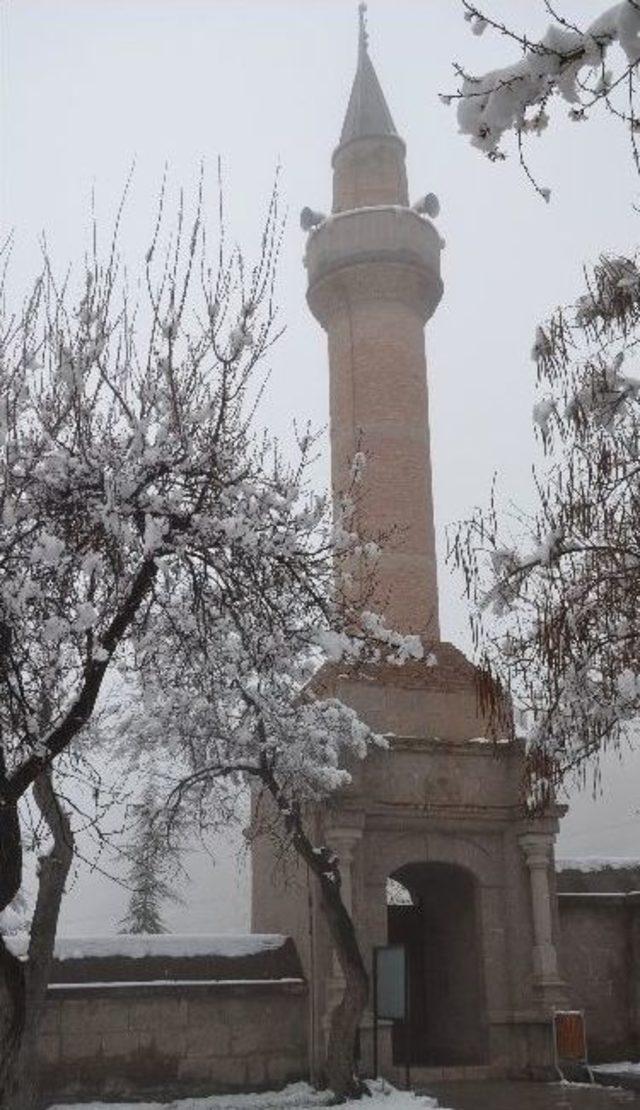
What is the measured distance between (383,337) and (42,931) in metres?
15.1

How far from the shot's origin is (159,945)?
19.1 metres

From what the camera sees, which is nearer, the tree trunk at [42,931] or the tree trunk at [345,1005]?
the tree trunk at [42,931]

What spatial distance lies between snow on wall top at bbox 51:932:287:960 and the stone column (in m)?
4.51

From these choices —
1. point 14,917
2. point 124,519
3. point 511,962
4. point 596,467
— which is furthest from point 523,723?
point 511,962

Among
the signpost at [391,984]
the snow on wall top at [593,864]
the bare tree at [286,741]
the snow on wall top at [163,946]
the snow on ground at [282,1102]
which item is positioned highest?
the bare tree at [286,741]

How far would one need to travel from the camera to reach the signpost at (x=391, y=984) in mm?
14041

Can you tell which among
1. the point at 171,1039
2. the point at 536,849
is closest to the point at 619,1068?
the point at 536,849

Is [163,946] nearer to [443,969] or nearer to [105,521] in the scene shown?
[443,969]

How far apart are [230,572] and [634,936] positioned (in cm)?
1540

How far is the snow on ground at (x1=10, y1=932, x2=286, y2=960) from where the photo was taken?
18.5 meters

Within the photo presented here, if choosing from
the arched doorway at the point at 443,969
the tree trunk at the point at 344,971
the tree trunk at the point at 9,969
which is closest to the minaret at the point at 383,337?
the arched doorway at the point at 443,969

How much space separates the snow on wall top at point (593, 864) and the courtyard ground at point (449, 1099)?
4982mm

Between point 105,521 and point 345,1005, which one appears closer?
point 105,521

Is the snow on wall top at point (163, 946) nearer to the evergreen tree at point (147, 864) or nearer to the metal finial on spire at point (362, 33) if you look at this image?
the evergreen tree at point (147, 864)
